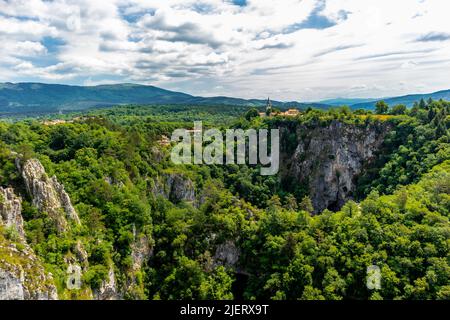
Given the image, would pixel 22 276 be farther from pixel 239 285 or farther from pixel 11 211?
pixel 239 285

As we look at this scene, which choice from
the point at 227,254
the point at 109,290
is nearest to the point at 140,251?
the point at 109,290

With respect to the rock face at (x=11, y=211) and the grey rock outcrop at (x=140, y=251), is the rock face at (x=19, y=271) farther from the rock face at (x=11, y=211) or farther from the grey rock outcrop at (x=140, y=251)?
the grey rock outcrop at (x=140, y=251)

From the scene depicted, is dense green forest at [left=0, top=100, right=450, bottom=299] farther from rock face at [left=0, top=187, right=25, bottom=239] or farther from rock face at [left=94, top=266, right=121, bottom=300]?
rock face at [left=0, top=187, right=25, bottom=239]

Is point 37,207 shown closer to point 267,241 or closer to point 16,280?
point 16,280
